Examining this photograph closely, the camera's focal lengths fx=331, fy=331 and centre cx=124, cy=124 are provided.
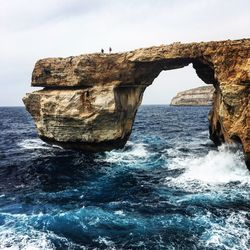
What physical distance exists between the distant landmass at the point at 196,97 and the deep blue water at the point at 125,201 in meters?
125

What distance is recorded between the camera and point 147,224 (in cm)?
1545

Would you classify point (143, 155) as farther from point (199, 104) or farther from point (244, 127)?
point (199, 104)

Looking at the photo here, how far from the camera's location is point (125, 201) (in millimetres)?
18422

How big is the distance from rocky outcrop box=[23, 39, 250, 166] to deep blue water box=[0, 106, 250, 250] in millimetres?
2246

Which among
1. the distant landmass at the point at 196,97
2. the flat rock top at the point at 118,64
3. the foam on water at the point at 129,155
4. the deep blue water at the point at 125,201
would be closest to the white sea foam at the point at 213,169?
the deep blue water at the point at 125,201

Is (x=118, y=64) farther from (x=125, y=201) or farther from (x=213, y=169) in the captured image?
(x=125, y=201)

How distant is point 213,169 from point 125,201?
8.40 meters

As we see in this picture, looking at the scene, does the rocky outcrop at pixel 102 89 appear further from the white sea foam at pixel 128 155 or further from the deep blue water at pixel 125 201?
the deep blue water at pixel 125 201

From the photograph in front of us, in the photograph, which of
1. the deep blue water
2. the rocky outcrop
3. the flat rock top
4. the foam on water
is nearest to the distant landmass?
the foam on water

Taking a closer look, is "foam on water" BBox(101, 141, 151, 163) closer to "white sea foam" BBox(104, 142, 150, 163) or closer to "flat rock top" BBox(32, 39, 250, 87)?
"white sea foam" BBox(104, 142, 150, 163)

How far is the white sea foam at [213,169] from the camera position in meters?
21.7

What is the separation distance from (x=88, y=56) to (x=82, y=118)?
5403 mm

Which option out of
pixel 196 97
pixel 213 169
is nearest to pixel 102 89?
pixel 213 169

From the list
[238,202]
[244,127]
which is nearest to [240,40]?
[244,127]
